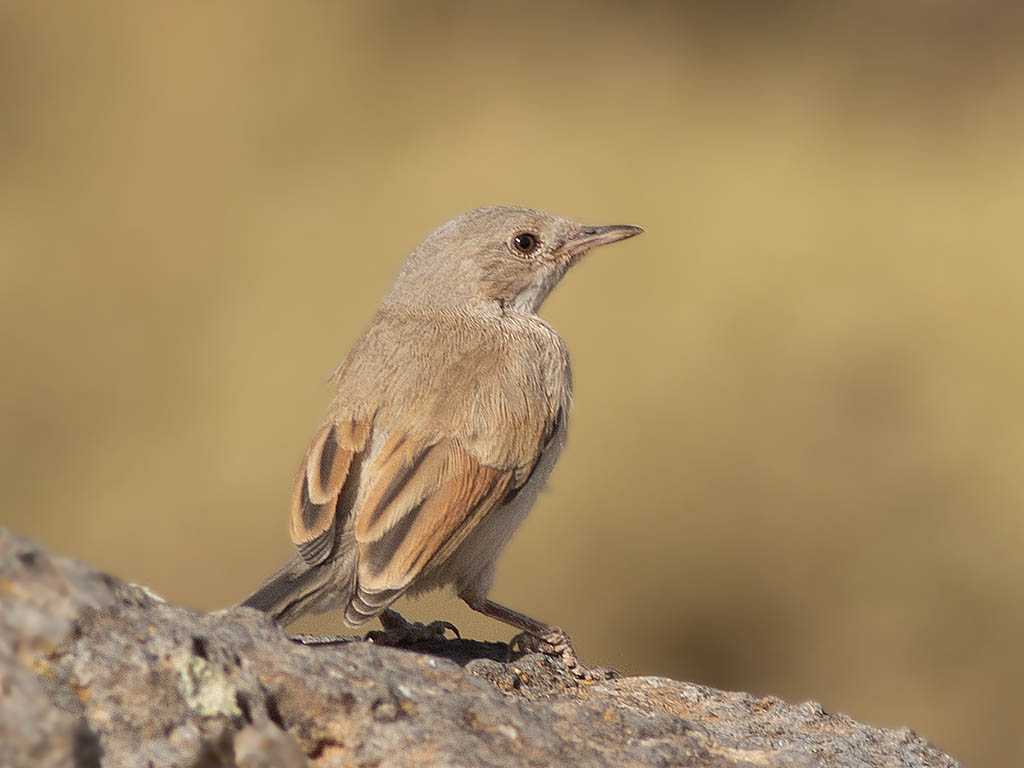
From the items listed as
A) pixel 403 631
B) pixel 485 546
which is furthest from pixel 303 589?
pixel 485 546

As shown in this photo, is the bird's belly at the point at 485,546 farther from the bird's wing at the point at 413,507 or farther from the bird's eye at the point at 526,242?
the bird's eye at the point at 526,242

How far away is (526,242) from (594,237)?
0.41 metres

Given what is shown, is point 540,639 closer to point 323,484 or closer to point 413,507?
point 413,507

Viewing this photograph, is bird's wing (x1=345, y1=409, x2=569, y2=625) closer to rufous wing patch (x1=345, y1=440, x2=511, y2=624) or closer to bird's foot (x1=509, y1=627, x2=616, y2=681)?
rufous wing patch (x1=345, y1=440, x2=511, y2=624)

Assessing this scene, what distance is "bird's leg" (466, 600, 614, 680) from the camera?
4.98 meters

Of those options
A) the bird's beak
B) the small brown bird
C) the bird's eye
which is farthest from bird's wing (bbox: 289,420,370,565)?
the bird's beak

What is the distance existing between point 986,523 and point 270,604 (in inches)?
369

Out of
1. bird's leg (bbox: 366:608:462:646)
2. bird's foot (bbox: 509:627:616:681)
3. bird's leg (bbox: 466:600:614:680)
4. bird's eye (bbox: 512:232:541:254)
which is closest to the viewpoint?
bird's leg (bbox: 466:600:614:680)

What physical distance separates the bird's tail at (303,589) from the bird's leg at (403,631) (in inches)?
14.6

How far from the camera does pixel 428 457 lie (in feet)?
17.5

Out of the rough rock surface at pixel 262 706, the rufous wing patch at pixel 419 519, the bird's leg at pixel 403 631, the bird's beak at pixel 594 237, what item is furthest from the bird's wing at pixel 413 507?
the bird's beak at pixel 594 237

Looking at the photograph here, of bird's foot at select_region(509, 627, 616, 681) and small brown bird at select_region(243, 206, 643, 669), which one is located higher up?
small brown bird at select_region(243, 206, 643, 669)

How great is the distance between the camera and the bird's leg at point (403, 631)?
5.41m

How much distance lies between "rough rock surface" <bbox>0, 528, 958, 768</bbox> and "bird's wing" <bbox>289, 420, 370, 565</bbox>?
2.98 feet
